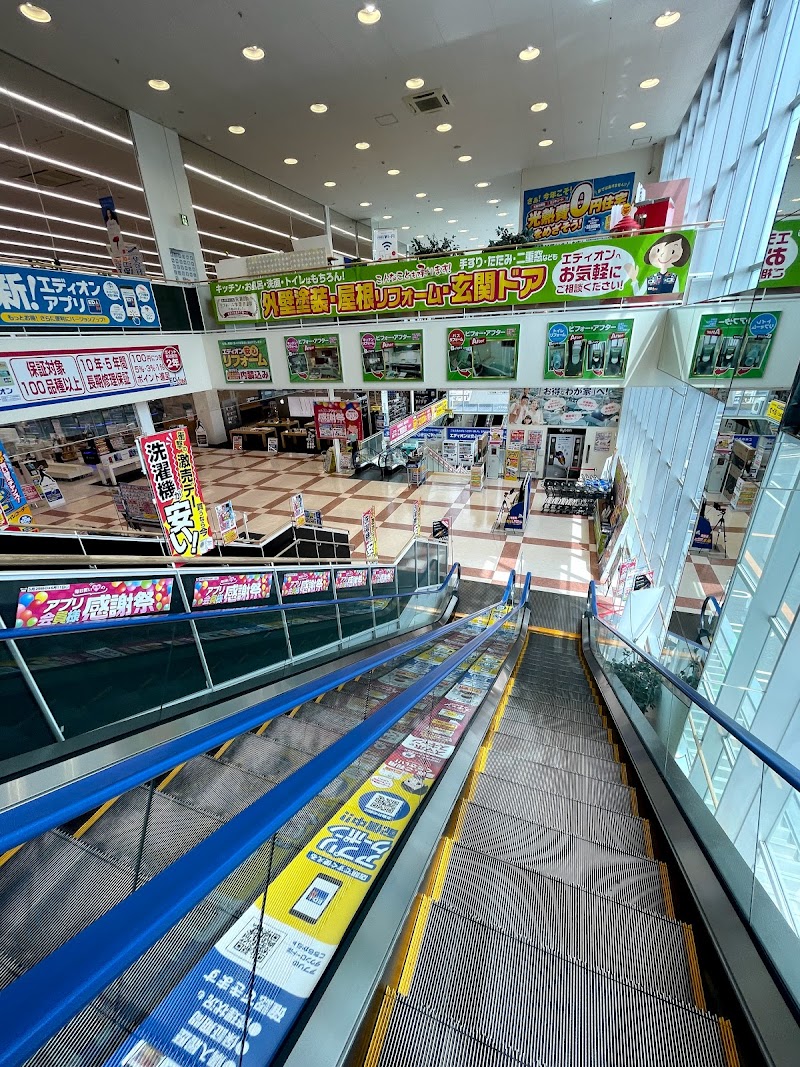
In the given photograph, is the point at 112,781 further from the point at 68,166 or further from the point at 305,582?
the point at 68,166

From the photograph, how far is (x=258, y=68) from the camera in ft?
25.1

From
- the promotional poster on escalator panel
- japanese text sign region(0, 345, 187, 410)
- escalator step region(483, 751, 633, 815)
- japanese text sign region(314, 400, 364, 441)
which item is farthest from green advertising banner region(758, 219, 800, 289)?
japanese text sign region(314, 400, 364, 441)

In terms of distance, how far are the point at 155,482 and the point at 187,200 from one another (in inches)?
302

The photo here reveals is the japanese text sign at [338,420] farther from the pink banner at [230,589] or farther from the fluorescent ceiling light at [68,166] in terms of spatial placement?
the pink banner at [230,589]

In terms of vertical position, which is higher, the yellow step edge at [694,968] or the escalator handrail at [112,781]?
the escalator handrail at [112,781]

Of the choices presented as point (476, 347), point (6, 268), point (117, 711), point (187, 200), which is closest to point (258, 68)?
point (187, 200)

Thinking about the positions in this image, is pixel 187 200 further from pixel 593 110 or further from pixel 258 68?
pixel 593 110

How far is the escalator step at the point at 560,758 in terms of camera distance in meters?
3.02

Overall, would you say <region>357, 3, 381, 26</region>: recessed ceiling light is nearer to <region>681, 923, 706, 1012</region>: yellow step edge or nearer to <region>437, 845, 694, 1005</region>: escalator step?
<region>437, 845, 694, 1005</region>: escalator step

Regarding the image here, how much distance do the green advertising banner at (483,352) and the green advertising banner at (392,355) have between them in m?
0.63

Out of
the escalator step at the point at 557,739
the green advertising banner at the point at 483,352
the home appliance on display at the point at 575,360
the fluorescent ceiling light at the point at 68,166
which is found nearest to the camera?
the escalator step at the point at 557,739

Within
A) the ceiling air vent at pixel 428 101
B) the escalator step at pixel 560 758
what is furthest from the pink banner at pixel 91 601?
the ceiling air vent at pixel 428 101

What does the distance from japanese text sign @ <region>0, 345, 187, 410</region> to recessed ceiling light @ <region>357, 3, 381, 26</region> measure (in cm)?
589

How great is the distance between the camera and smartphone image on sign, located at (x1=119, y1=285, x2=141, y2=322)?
7.66 meters
